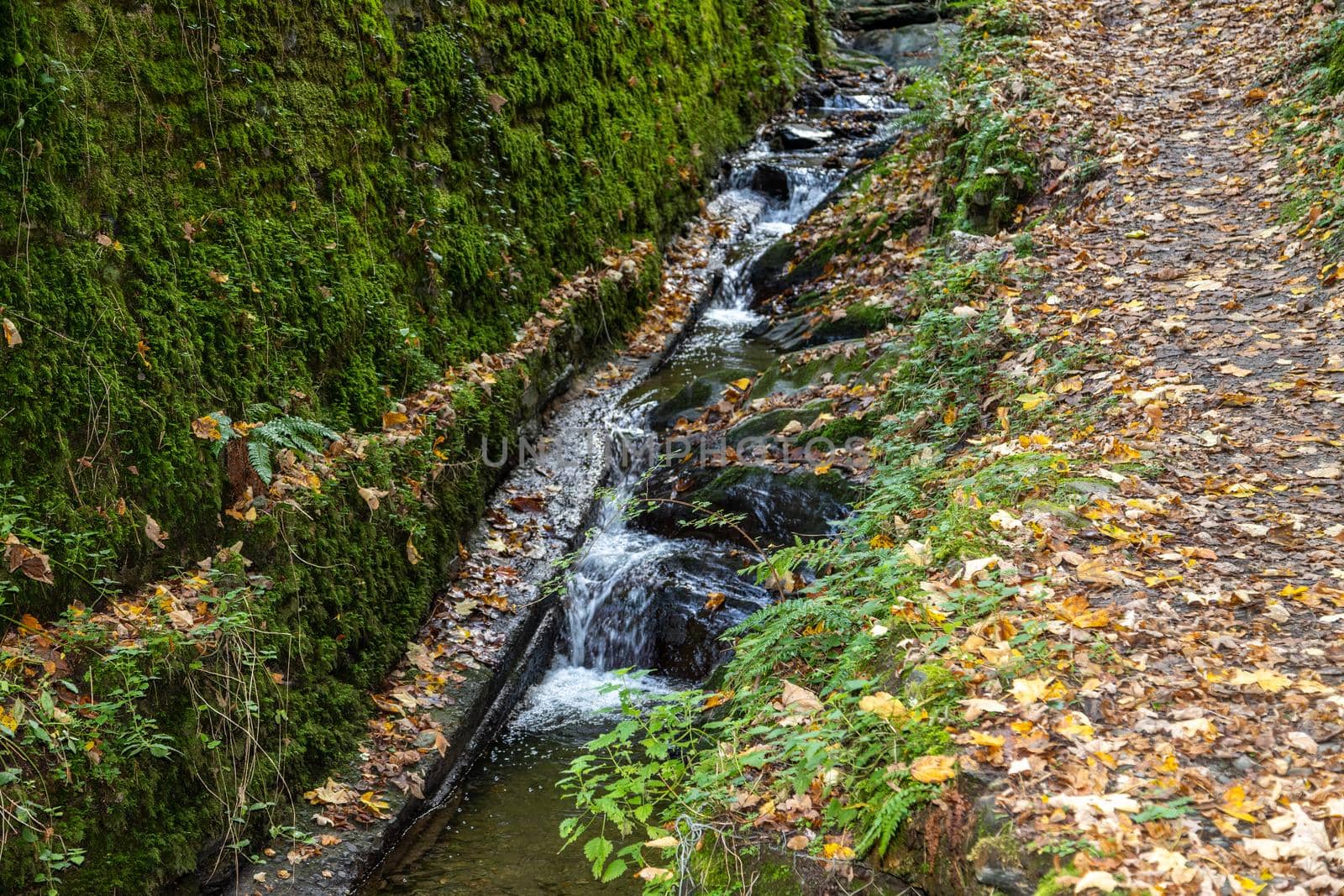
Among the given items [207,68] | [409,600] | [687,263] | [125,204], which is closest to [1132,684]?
[409,600]

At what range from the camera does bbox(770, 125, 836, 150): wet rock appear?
14.8 metres

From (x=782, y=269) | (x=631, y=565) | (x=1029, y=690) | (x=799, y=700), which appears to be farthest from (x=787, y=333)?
(x=1029, y=690)

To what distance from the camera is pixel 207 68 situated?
19.7 feet

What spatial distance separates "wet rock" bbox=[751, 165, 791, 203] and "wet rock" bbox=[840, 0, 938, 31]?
8986 millimetres

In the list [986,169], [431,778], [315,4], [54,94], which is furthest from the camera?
[986,169]

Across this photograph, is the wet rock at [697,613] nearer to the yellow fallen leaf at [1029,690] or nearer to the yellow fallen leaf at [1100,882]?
the yellow fallen leaf at [1029,690]

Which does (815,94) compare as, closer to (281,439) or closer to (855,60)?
(855,60)

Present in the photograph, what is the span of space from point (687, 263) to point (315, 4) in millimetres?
5705

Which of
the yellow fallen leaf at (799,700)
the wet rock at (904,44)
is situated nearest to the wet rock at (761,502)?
the yellow fallen leaf at (799,700)

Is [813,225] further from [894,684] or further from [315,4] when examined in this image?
[894,684]

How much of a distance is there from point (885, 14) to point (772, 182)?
9454 millimetres

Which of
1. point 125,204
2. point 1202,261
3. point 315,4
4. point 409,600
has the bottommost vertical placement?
point 409,600

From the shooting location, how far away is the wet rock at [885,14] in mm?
20297

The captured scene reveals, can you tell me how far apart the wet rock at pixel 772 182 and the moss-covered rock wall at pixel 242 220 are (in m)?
3.78
